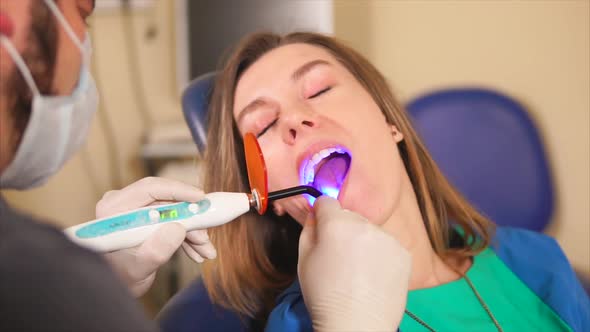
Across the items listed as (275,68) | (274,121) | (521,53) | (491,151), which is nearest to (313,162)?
(274,121)

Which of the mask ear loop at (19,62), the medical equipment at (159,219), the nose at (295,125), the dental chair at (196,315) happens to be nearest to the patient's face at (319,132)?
the nose at (295,125)

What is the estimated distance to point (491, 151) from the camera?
157cm

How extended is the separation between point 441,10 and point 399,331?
0.78 m

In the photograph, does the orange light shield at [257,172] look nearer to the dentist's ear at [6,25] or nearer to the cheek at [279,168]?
the cheek at [279,168]

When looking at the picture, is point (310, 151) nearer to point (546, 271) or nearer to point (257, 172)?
point (257, 172)

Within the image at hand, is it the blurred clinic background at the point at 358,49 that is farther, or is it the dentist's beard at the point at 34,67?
the blurred clinic background at the point at 358,49

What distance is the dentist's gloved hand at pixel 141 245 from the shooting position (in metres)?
0.82

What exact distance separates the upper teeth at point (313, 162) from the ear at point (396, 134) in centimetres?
22

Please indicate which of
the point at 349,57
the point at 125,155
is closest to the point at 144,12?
the point at 125,155

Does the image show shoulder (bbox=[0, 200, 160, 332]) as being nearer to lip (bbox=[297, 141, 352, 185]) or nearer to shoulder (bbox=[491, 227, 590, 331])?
lip (bbox=[297, 141, 352, 185])

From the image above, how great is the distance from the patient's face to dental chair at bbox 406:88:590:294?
53 centimetres

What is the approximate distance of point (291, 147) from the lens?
38.0 inches

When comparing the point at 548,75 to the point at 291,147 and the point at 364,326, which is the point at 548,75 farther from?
the point at 364,326

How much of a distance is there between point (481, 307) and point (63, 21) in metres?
0.88
